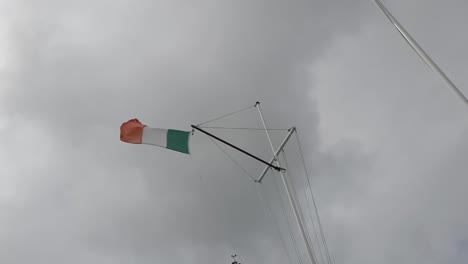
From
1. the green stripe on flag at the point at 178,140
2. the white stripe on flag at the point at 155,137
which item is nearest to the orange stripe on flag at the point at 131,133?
the white stripe on flag at the point at 155,137

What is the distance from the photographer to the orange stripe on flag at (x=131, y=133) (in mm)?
36031

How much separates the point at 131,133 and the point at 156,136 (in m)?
2.38

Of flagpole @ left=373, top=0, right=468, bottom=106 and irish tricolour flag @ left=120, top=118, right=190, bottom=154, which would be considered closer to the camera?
flagpole @ left=373, top=0, right=468, bottom=106

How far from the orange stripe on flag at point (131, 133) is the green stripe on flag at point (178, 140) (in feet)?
8.96

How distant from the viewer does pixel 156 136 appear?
118 feet

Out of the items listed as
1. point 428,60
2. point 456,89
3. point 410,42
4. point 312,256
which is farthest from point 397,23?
point 312,256

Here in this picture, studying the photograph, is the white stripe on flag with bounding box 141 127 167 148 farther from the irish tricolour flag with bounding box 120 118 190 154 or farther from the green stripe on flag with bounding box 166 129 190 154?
the green stripe on flag with bounding box 166 129 190 154

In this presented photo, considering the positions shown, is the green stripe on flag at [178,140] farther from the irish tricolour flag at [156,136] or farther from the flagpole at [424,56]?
the flagpole at [424,56]

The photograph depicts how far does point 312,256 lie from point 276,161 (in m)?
9.99

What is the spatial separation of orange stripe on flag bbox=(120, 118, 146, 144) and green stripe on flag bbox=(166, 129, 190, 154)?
108 inches

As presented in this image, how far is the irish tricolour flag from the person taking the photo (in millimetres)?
35312

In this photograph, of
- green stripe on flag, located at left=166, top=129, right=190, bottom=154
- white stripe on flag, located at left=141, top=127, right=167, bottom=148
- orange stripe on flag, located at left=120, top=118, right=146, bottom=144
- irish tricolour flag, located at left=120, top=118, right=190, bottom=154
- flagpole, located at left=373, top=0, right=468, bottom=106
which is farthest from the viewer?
orange stripe on flag, located at left=120, top=118, right=146, bottom=144

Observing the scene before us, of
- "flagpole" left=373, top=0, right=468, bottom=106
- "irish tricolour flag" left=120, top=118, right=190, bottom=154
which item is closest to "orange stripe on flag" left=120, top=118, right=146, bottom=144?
"irish tricolour flag" left=120, top=118, right=190, bottom=154

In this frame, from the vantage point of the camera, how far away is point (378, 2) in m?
19.5
